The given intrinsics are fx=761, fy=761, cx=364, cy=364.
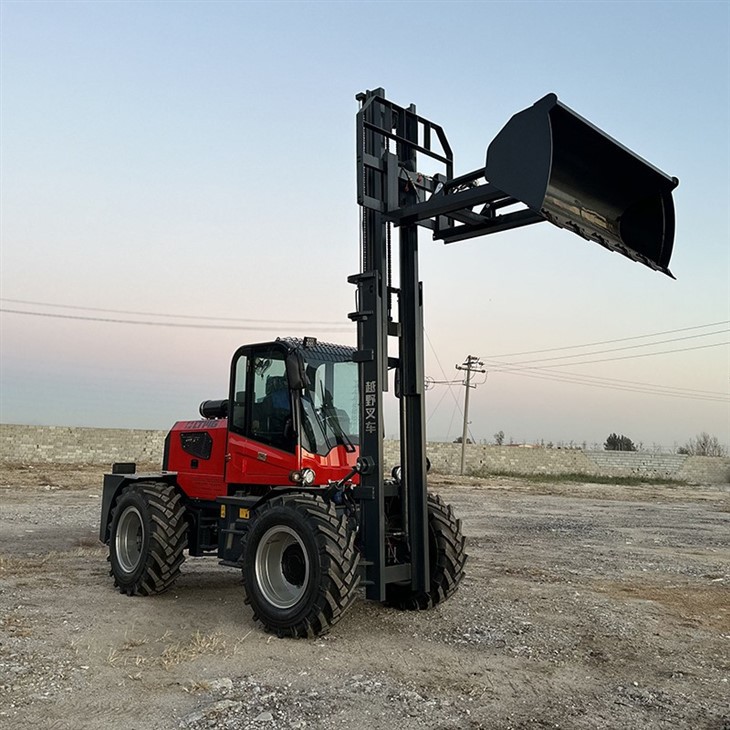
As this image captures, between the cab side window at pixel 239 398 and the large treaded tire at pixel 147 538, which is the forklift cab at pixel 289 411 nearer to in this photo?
the cab side window at pixel 239 398

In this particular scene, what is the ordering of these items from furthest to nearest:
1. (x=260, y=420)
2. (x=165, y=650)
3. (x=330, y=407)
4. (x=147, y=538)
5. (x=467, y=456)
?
(x=467, y=456)
(x=147, y=538)
(x=260, y=420)
(x=330, y=407)
(x=165, y=650)

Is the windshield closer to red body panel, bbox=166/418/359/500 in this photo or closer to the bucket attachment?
red body panel, bbox=166/418/359/500

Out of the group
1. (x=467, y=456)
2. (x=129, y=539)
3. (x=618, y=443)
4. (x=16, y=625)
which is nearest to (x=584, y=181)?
(x=16, y=625)

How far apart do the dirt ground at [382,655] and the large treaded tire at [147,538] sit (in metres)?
0.24

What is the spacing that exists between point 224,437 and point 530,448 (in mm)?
43504

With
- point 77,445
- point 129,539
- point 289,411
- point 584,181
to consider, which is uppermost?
point 584,181

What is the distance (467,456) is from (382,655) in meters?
42.3

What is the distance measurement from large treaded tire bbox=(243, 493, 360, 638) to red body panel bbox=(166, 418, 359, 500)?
553 millimetres

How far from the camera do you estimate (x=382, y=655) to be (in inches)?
244

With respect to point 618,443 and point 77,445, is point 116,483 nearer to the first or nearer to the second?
point 77,445

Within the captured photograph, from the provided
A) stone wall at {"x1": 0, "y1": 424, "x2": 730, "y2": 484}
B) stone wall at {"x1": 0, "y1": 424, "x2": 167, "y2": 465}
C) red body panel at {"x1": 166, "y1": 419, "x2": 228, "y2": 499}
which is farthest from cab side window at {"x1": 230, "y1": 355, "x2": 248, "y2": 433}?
stone wall at {"x1": 0, "y1": 424, "x2": 167, "y2": 465}

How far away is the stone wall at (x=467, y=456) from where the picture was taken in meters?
34.7

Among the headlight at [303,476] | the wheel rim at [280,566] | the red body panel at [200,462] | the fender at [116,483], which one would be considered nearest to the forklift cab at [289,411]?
the headlight at [303,476]

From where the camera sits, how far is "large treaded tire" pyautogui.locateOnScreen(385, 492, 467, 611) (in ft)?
24.1
